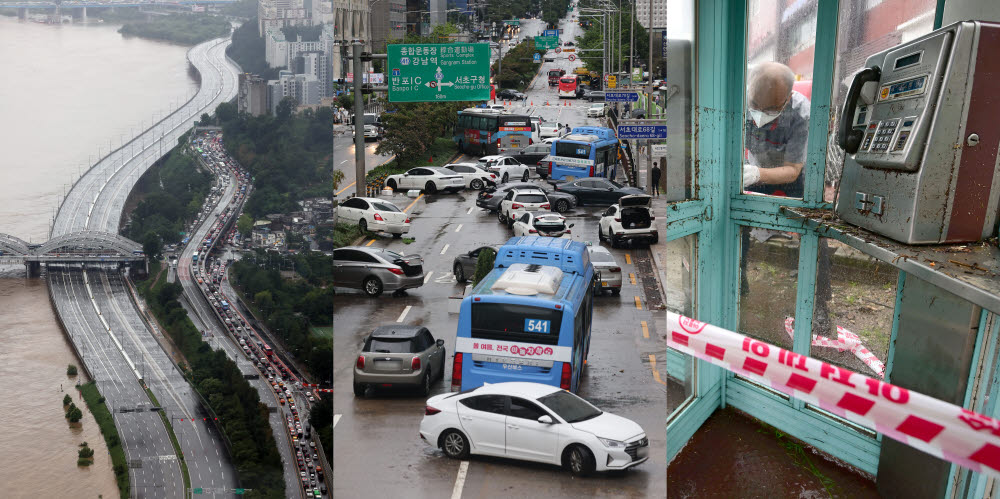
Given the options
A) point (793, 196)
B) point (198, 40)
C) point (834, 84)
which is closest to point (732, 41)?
point (834, 84)

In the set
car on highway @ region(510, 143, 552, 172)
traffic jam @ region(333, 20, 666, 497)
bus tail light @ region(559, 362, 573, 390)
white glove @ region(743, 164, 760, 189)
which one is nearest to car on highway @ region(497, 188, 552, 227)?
traffic jam @ region(333, 20, 666, 497)

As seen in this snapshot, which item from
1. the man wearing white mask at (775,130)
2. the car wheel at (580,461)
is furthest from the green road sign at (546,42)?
the car wheel at (580,461)

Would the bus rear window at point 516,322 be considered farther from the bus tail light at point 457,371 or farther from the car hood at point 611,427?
the car hood at point 611,427

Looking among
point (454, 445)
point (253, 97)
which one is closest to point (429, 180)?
point (253, 97)

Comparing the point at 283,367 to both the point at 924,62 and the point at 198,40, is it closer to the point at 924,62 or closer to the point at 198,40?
the point at 198,40

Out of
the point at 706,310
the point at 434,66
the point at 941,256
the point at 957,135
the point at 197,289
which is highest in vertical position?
the point at 434,66

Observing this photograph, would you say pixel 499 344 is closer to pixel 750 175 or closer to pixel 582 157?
pixel 582 157

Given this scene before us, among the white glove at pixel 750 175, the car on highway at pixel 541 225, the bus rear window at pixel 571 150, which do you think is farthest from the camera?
the white glove at pixel 750 175

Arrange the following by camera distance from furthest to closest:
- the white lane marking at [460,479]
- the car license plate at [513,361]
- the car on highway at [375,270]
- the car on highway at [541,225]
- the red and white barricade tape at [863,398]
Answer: the car on highway at [541,225] → the car on highway at [375,270] → the white lane marking at [460,479] → the car license plate at [513,361] → the red and white barricade tape at [863,398]
